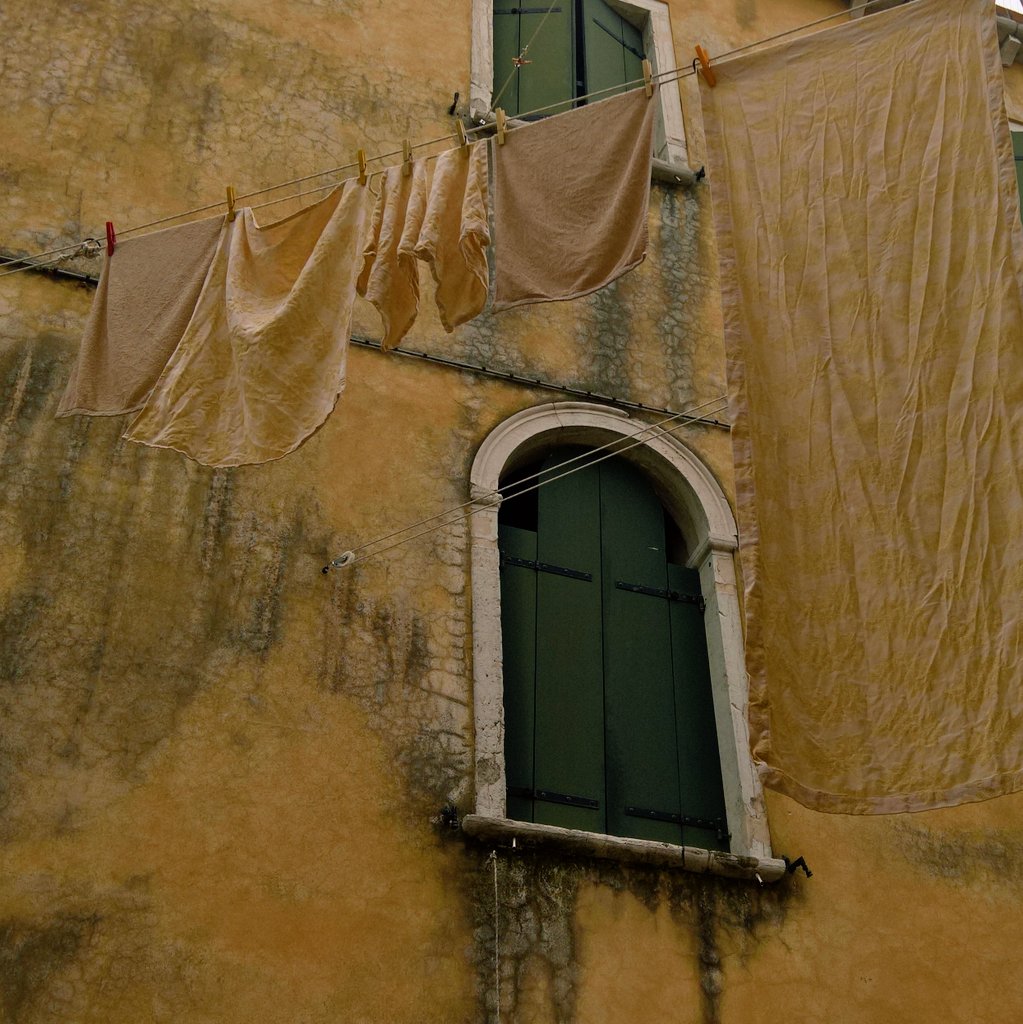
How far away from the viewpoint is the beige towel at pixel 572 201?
17.0 feet

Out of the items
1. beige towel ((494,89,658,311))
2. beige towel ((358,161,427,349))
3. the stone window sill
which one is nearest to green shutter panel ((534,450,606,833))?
the stone window sill

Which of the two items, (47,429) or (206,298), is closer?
(206,298)

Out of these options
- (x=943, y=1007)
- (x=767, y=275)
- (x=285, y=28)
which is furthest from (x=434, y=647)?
(x=285, y=28)

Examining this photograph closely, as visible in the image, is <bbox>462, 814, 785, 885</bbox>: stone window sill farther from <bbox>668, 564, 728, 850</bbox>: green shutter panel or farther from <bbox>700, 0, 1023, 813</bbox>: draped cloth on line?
<bbox>700, 0, 1023, 813</bbox>: draped cloth on line

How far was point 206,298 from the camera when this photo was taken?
5.37 m

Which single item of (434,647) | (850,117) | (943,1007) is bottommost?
(943,1007)

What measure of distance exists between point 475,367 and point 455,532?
1.10m

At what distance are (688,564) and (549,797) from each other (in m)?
1.72

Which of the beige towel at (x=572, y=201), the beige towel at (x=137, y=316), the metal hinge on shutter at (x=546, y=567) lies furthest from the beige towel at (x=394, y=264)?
the metal hinge on shutter at (x=546, y=567)

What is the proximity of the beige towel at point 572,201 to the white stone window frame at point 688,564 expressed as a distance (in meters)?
1.59

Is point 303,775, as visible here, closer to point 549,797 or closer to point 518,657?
point 549,797

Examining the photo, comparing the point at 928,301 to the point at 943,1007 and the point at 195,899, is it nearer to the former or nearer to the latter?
the point at 943,1007

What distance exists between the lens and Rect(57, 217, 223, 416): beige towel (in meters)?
5.35

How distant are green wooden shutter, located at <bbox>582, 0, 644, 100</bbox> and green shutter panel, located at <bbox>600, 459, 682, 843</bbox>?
11.3ft
